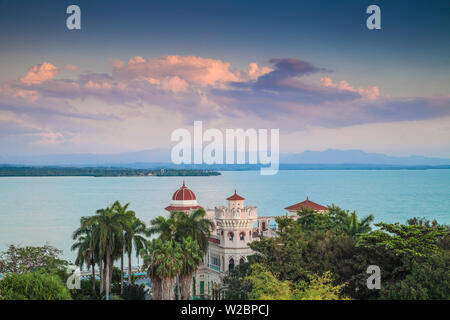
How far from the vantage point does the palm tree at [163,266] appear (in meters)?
26.7

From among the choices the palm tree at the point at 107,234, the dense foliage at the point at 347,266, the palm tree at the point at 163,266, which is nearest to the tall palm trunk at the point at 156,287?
the palm tree at the point at 163,266

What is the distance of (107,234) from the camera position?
31.0 metres

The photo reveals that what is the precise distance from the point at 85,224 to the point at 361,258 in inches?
660

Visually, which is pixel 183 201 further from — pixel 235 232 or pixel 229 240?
pixel 235 232

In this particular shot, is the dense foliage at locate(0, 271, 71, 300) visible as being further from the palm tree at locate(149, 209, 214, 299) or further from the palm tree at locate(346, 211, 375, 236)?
the palm tree at locate(346, 211, 375, 236)

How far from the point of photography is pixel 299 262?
2725 centimetres

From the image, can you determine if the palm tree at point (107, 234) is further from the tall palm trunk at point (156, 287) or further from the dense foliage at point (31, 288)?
the dense foliage at point (31, 288)

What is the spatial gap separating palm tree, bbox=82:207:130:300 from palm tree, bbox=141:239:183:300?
442 cm

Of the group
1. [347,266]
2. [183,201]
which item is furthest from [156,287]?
[183,201]

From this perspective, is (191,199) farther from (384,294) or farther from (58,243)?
(58,243)

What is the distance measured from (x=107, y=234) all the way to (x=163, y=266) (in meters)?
6.06

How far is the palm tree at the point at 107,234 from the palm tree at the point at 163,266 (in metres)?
4.42
